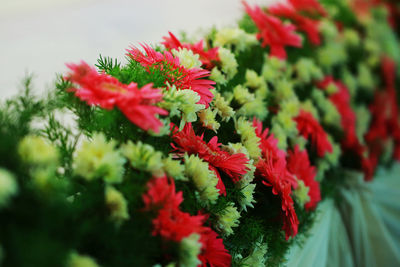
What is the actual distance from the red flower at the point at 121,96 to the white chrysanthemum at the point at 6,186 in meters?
0.13

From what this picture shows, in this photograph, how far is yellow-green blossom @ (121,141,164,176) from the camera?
14.2 inches

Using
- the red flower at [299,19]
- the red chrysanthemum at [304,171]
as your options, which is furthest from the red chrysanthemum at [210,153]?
the red flower at [299,19]

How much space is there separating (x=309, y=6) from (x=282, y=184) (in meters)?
0.68

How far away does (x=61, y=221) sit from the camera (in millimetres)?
286

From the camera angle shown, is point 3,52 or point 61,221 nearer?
point 61,221

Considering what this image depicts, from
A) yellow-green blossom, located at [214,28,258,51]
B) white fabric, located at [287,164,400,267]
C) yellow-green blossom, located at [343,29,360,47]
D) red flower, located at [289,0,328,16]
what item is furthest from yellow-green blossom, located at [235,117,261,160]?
yellow-green blossom, located at [343,29,360,47]

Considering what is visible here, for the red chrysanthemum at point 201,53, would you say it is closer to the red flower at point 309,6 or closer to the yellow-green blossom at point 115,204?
the yellow-green blossom at point 115,204

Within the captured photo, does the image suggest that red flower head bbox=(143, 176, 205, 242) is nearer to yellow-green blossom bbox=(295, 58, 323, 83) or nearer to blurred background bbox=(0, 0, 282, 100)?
blurred background bbox=(0, 0, 282, 100)

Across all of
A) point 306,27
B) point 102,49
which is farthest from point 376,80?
point 102,49

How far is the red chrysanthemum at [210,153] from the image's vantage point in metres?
0.45

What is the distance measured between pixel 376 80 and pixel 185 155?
1027mm

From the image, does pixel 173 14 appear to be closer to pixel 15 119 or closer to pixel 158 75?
pixel 158 75

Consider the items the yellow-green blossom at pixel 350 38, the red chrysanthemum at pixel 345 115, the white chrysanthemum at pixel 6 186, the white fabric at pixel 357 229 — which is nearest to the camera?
the white chrysanthemum at pixel 6 186

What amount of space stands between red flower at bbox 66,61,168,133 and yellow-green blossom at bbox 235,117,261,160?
18cm
